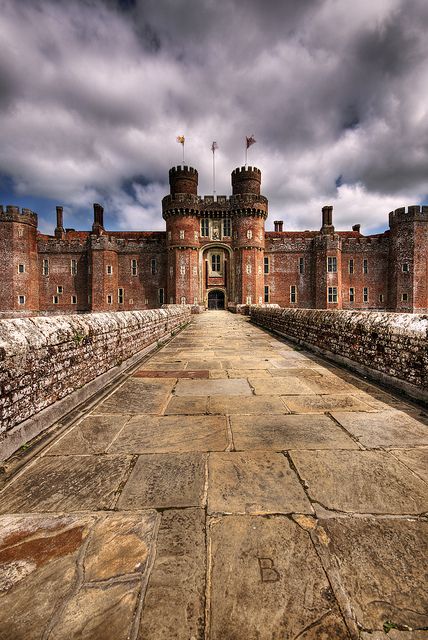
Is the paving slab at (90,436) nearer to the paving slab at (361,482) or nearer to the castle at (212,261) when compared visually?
the paving slab at (361,482)

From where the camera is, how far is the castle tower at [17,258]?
95.6 feet

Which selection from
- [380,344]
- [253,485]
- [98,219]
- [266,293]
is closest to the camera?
[253,485]

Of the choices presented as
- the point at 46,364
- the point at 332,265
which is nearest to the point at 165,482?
the point at 46,364

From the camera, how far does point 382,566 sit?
1.52 meters

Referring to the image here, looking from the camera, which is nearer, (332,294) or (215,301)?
(332,294)

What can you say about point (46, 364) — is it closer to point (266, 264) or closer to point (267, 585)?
point (267, 585)

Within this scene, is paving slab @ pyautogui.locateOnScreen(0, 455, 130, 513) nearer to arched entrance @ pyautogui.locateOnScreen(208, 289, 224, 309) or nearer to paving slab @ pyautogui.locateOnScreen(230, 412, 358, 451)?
paving slab @ pyautogui.locateOnScreen(230, 412, 358, 451)

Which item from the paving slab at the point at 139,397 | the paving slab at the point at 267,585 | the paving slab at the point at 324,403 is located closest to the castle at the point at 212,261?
the paving slab at the point at 139,397

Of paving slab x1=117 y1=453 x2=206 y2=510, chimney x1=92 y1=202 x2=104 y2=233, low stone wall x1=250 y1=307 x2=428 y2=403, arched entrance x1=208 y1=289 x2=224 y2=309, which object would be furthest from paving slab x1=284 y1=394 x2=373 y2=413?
chimney x1=92 y1=202 x2=104 y2=233

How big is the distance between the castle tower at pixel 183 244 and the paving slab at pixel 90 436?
24701mm

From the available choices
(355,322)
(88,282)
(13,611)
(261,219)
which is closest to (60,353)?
(13,611)

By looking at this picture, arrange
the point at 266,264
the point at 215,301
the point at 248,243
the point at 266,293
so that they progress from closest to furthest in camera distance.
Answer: the point at 248,243
the point at 215,301
the point at 266,264
the point at 266,293

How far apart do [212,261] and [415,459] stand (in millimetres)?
29415

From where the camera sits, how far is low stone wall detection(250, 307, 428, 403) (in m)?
4.05
